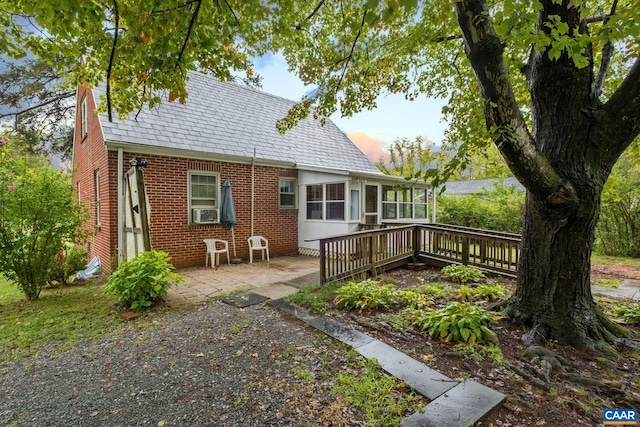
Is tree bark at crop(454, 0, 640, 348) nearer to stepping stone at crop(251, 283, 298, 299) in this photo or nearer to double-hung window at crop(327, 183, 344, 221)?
stepping stone at crop(251, 283, 298, 299)

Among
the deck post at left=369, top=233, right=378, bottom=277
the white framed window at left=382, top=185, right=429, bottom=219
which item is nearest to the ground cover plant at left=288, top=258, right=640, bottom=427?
the deck post at left=369, top=233, right=378, bottom=277

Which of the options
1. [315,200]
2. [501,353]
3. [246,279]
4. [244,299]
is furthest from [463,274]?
[315,200]

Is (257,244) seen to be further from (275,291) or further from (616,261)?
(616,261)

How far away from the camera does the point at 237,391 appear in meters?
2.56

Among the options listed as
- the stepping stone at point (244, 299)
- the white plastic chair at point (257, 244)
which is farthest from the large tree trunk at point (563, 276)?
the white plastic chair at point (257, 244)

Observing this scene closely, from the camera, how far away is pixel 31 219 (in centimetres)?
542

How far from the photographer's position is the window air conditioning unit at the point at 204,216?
7.97 m

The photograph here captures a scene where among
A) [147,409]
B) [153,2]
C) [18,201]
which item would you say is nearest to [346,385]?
[147,409]

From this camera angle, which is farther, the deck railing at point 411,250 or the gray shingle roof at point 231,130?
the gray shingle roof at point 231,130

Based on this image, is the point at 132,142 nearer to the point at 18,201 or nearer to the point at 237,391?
the point at 18,201

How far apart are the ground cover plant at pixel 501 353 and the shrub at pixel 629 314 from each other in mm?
12

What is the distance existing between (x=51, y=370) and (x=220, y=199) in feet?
19.2

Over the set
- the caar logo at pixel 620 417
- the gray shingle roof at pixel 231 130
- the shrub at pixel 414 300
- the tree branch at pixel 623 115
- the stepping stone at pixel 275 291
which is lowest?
the stepping stone at pixel 275 291

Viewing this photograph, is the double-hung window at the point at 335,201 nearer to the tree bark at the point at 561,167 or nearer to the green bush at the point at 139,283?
the green bush at the point at 139,283
